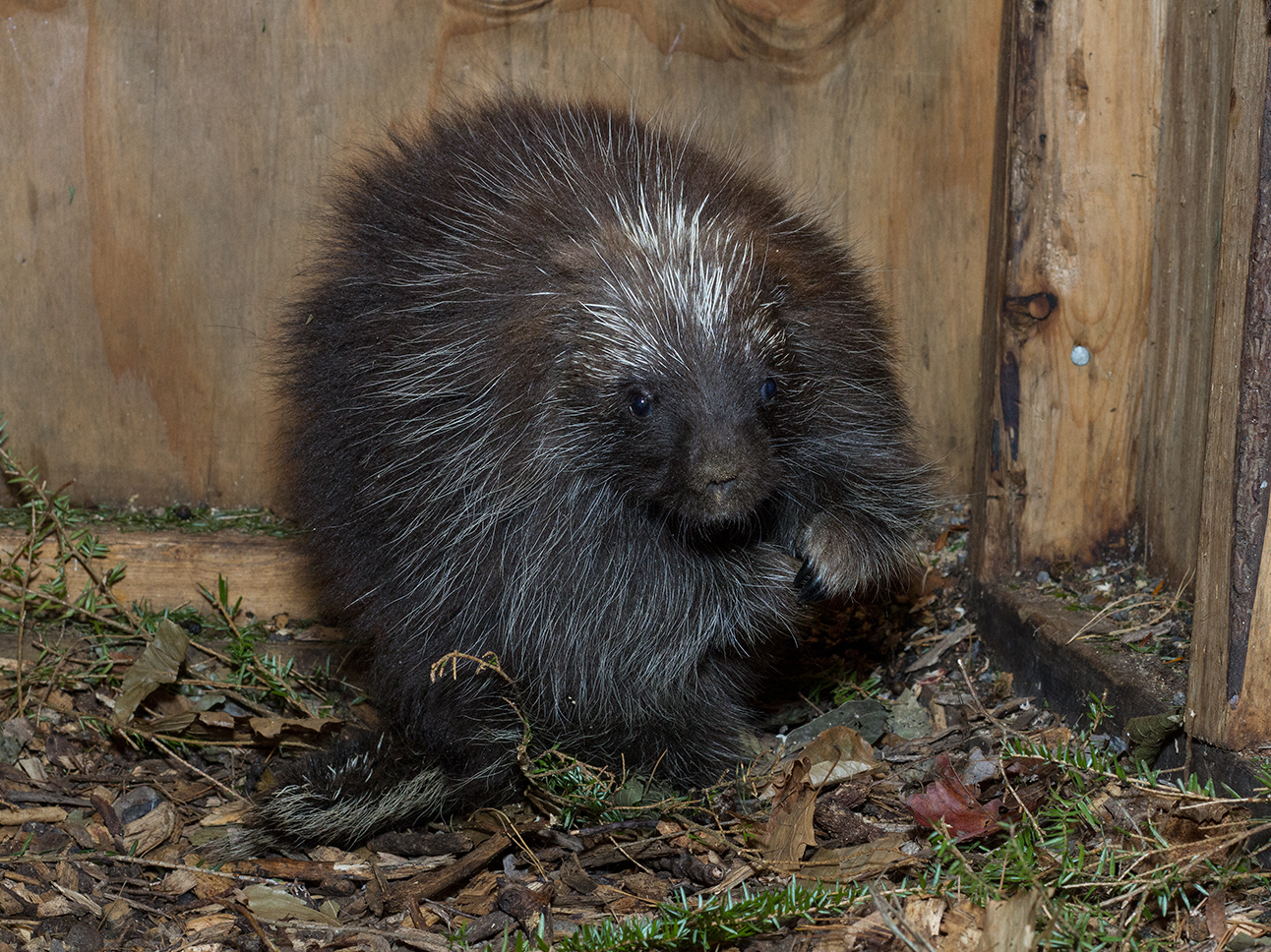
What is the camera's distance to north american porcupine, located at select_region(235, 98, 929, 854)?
214 centimetres

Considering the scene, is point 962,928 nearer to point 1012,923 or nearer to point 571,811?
point 1012,923

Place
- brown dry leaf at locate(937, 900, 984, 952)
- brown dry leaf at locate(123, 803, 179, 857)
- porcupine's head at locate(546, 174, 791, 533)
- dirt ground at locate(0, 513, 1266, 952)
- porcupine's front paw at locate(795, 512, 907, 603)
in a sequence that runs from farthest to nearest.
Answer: porcupine's front paw at locate(795, 512, 907, 603) < brown dry leaf at locate(123, 803, 179, 857) < porcupine's head at locate(546, 174, 791, 533) < dirt ground at locate(0, 513, 1266, 952) < brown dry leaf at locate(937, 900, 984, 952)

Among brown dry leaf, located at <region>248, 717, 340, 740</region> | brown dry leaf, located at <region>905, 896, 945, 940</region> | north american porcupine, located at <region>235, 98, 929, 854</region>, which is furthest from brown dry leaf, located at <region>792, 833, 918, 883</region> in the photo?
brown dry leaf, located at <region>248, 717, 340, 740</region>

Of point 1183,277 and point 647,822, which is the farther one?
point 1183,277

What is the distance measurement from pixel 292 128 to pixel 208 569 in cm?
113

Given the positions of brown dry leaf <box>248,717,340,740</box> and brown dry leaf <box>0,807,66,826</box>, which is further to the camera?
brown dry leaf <box>248,717,340,740</box>

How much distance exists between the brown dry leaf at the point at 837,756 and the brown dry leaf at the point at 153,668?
1389 millimetres

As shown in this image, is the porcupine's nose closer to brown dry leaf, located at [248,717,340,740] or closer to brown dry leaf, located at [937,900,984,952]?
brown dry leaf, located at [937,900,984,952]

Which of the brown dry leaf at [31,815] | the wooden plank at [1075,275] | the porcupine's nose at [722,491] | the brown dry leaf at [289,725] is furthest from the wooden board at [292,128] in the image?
the porcupine's nose at [722,491]

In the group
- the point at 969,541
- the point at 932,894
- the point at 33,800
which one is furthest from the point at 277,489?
the point at 932,894

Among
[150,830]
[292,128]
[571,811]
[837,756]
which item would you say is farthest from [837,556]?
[292,128]

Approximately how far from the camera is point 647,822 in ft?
7.45

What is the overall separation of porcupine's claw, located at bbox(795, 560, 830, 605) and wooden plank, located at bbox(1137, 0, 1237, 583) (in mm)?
746

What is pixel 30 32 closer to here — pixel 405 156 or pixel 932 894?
pixel 405 156
